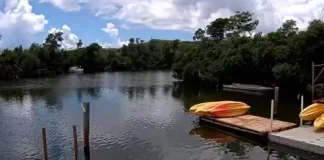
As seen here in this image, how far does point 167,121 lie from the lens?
38.5 m

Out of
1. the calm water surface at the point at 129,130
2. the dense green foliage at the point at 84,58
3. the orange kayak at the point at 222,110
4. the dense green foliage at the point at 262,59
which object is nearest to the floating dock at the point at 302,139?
the calm water surface at the point at 129,130

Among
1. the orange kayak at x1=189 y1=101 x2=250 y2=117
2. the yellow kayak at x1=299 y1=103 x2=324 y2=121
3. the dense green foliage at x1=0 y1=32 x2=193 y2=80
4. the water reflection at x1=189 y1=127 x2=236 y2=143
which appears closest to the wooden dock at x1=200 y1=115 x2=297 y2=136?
the orange kayak at x1=189 y1=101 x2=250 y2=117

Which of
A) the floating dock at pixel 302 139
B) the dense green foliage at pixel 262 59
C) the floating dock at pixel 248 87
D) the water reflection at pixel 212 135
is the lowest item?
the water reflection at pixel 212 135

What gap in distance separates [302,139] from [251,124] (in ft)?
20.1

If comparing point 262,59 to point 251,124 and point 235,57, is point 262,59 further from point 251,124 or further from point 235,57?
point 251,124

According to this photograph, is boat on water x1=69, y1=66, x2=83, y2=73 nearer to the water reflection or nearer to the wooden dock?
the wooden dock

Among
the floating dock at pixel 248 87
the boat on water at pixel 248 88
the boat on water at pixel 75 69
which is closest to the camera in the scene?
the boat on water at pixel 248 88

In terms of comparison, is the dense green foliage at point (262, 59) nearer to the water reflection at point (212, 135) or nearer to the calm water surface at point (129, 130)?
the calm water surface at point (129, 130)

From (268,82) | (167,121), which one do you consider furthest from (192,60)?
(167,121)

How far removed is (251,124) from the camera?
31.7 meters

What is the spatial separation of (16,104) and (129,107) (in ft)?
57.3

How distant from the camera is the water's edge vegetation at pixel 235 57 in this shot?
2130 inches

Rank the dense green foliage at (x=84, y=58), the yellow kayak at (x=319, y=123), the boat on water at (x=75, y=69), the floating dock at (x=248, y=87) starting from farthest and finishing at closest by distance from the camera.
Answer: the boat on water at (x=75, y=69) → the dense green foliage at (x=84, y=58) → the floating dock at (x=248, y=87) → the yellow kayak at (x=319, y=123)

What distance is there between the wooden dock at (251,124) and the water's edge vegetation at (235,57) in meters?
22.8
